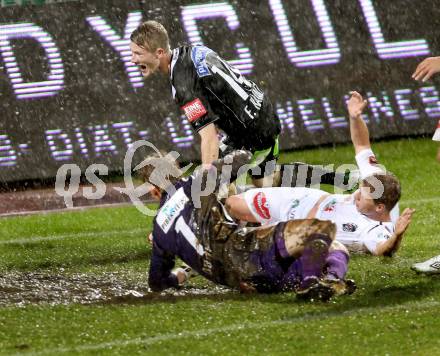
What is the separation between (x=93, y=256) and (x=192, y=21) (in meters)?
4.93

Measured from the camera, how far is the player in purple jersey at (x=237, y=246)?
23.9 feet

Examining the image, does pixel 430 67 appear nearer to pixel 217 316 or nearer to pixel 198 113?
pixel 198 113

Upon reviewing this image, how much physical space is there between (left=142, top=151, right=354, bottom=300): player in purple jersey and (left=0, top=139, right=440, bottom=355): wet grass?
178mm

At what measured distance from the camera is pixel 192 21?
554 inches

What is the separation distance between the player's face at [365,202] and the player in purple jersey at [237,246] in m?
0.66

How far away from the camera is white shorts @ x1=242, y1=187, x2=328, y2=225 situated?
8570 millimetres

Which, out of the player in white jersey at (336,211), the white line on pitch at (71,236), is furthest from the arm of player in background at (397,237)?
the white line on pitch at (71,236)

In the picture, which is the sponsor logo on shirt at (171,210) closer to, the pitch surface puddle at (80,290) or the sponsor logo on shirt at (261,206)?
the pitch surface puddle at (80,290)

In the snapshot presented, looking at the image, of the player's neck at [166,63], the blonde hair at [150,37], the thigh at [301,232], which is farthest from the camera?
the player's neck at [166,63]

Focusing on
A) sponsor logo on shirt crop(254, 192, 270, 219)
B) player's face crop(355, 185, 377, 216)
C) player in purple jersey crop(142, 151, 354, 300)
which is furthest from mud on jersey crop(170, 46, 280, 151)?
player in purple jersey crop(142, 151, 354, 300)

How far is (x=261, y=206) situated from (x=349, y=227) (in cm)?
68

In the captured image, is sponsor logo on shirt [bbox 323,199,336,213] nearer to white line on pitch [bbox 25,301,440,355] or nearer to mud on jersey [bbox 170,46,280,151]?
mud on jersey [bbox 170,46,280,151]

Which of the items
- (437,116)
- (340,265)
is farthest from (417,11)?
(340,265)

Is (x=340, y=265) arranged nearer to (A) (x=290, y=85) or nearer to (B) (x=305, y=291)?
(B) (x=305, y=291)
